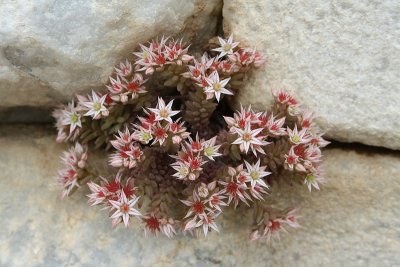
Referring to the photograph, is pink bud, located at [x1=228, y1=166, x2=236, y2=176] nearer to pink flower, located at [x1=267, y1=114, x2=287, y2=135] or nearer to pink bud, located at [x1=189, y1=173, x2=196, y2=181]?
pink bud, located at [x1=189, y1=173, x2=196, y2=181]

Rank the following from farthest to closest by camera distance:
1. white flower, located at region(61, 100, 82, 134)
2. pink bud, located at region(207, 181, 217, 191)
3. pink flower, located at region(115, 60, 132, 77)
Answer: white flower, located at region(61, 100, 82, 134) < pink flower, located at region(115, 60, 132, 77) < pink bud, located at region(207, 181, 217, 191)

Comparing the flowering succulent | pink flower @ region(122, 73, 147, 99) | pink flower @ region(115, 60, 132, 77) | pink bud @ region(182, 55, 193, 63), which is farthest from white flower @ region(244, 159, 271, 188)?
pink flower @ region(115, 60, 132, 77)

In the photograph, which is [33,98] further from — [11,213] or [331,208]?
[331,208]

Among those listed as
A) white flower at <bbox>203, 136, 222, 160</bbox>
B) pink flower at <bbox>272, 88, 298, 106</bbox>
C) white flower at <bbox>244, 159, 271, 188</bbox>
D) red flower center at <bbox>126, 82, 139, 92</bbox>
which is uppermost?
pink flower at <bbox>272, 88, 298, 106</bbox>

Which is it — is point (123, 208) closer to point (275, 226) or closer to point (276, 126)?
point (275, 226)

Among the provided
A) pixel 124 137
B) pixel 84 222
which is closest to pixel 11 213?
pixel 84 222

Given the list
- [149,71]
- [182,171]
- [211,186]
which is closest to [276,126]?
[211,186]
